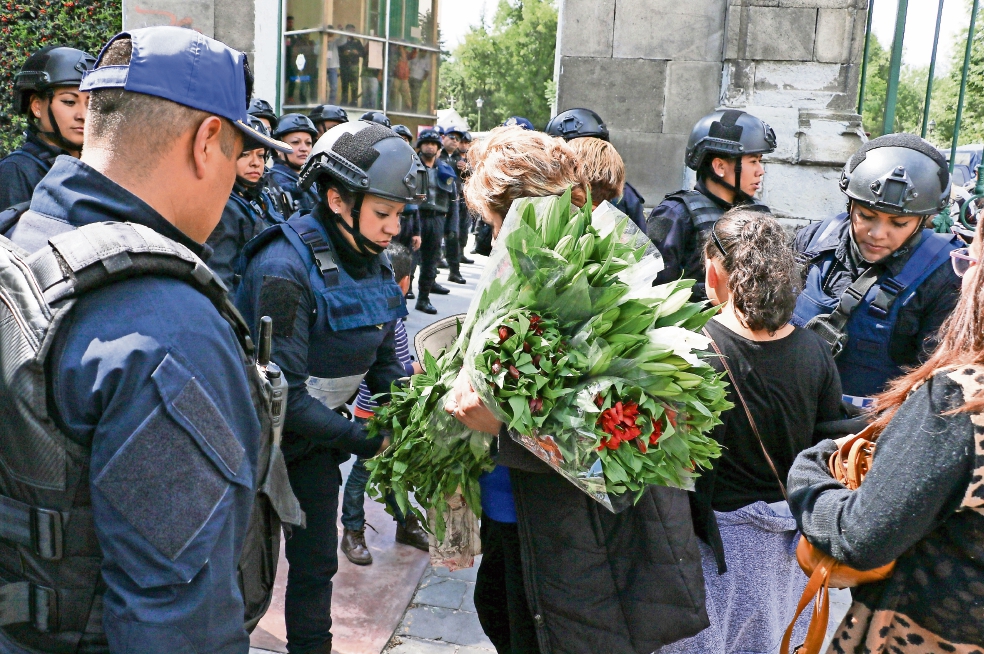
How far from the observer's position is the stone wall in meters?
5.64

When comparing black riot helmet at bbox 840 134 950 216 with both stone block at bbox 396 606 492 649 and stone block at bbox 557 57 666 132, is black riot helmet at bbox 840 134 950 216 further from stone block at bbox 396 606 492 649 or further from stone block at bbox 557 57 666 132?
stone block at bbox 557 57 666 132

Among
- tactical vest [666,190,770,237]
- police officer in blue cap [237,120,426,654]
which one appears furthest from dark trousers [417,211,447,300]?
police officer in blue cap [237,120,426,654]

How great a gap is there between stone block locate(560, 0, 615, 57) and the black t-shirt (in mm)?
3974

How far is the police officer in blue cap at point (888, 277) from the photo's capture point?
3.10 metres

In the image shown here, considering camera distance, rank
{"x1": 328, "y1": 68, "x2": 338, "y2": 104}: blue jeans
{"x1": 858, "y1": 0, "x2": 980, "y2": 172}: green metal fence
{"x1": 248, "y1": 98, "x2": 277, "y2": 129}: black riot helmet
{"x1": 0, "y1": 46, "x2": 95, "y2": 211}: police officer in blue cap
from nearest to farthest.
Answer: {"x1": 0, "y1": 46, "x2": 95, "y2": 211}: police officer in blue cap
{"x1": 858, "y1": 0, "x2": 980, "y2": 172}: green metal fence
{"x1": 248, "y1": 98, "x2": 277, "y2": 129}: black riot helmet
{"x1": 328, "y1": 68, "x2": 338, "y2": 104}: blue jeans

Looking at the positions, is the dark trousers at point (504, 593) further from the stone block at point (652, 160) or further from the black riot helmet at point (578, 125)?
the stone block at point (652, 160)

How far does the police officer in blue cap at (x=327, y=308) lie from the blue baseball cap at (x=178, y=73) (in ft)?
3.83

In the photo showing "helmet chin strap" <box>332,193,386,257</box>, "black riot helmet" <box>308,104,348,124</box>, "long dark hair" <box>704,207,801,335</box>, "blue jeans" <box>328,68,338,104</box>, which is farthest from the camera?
"blue jeans" <box>328,68,338,104</box>

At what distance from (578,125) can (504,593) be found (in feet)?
12.0

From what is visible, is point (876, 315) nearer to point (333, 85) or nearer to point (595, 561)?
point (595, 561)

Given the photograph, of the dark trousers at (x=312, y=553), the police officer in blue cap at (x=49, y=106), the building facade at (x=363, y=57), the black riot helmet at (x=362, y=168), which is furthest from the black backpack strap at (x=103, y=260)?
the building facade at (x=363, y=57)

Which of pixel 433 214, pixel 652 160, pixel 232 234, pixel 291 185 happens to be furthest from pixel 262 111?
pixel 433 214

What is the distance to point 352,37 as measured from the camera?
15898 millimetres

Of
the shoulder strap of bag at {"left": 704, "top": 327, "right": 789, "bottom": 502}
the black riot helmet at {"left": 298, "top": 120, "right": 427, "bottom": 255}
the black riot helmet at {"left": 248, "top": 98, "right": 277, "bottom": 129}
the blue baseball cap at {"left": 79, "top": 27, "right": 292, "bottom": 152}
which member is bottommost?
the shoulder strap of bag at {"left": 704, "top": 327, "right": 789, "bottom": 502}
